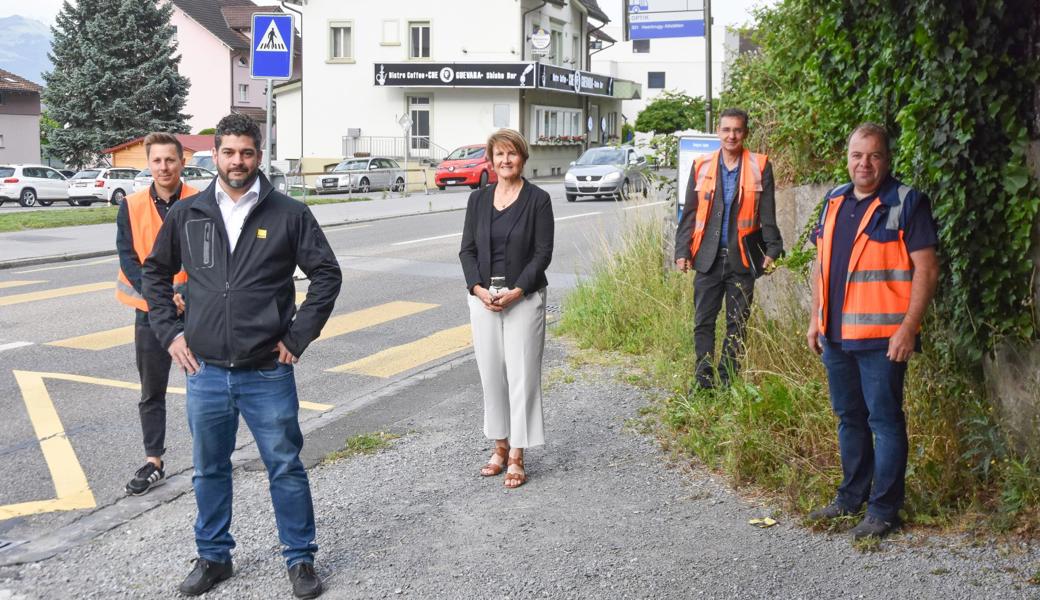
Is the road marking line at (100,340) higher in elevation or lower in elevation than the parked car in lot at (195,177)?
lower

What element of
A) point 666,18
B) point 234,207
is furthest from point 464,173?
point 234,207

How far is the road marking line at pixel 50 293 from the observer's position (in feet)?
43.8

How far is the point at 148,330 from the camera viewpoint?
6.09m

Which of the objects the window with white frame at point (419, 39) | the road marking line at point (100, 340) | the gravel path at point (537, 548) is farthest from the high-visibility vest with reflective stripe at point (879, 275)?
the window with white frame at point (419, 39)

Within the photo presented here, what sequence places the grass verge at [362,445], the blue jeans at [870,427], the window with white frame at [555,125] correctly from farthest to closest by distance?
the window with white frame at [555,125] < the grass verge at [362,445] < the blue jeans at [870,427]

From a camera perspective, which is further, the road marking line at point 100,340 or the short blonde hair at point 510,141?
the road marking line at point 100,340

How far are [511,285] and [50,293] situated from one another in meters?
9.82

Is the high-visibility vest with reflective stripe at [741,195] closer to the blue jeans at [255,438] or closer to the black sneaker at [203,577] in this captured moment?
the blue jeans at [255,438]

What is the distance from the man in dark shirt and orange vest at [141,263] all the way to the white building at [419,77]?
149 feet

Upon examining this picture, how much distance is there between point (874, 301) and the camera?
4.75m

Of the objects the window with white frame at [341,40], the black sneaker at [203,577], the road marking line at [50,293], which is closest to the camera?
the black sneaker at [203,577]

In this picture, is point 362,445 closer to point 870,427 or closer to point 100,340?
point 870,427

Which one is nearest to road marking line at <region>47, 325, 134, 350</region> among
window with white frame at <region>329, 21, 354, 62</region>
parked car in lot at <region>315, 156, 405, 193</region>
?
parked car in lot at <region>315, 156, 405, 193</region>

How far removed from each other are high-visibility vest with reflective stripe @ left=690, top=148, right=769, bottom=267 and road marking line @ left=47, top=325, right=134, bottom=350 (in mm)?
5980
